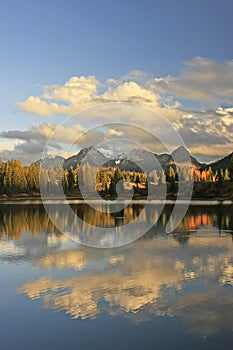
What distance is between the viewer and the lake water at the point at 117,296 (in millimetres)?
14617

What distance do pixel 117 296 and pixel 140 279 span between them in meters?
3.66

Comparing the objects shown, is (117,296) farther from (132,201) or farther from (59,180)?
(59,180)

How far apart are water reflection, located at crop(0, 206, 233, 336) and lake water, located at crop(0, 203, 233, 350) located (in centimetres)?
5

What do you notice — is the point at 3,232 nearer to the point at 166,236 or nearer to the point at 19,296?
the point at 166,236

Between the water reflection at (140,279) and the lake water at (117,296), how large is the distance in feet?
0.15

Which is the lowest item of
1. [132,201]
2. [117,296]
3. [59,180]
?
[117,296]

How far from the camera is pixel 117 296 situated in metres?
19.6

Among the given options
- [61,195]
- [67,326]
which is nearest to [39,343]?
[67,326]

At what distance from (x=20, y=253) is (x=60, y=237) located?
9453 mm

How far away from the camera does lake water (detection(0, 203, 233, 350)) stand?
48.0ft

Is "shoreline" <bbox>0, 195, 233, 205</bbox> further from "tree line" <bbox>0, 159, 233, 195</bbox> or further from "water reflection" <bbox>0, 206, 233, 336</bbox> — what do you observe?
"water reflection" <bbox>0, 206, 233, 336</bbox>

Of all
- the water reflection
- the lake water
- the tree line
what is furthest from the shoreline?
the lake water

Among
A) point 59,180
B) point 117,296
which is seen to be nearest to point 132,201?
point 59,180

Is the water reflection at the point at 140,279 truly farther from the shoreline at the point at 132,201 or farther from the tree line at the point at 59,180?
the tree line at the point at 59,180
